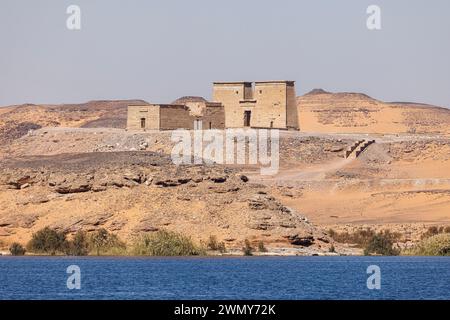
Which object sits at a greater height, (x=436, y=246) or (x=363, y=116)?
(x=363, y=116)

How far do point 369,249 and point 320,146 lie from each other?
75.4 ft

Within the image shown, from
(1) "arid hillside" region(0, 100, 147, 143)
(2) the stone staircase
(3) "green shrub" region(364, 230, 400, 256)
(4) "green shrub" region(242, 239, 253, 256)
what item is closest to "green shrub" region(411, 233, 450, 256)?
(3) "green shrub" region(364, 230, 400, 256)

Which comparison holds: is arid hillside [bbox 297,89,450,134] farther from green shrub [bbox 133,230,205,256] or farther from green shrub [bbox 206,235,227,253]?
green shrub [bbox 133,230,205,256]

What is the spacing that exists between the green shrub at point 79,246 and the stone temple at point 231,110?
2119cm

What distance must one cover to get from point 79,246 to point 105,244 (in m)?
0.94

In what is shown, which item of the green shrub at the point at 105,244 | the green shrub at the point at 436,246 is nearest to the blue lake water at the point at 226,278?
the green shrub at the point at 436,246

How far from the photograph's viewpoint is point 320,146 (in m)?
67.2

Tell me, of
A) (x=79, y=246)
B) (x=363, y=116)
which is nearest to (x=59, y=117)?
(x=363, y=116)

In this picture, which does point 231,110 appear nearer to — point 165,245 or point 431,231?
point 431,231

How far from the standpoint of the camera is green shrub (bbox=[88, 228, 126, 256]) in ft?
139

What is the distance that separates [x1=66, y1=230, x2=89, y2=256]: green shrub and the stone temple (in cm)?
2119

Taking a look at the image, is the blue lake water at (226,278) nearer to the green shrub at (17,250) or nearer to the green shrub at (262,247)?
the green shrub at (262,247)

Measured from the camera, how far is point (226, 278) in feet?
106
